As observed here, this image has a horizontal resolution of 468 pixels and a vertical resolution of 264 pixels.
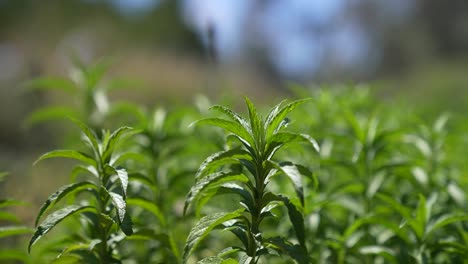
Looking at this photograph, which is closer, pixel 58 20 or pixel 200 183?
pixel 200 183

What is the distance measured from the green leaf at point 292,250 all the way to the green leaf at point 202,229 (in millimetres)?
101

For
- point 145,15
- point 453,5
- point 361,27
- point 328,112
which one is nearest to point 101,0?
point 145,15

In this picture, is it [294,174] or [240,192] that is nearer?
[294,174]

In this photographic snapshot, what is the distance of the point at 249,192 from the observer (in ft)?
4.84

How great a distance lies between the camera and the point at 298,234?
128cm

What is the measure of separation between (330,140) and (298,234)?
1.13 m

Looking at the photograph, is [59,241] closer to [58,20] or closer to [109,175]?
[109,175]

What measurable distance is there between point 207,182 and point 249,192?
0.80 ft

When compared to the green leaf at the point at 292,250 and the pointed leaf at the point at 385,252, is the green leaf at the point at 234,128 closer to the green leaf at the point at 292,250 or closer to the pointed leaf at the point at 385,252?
the green leaf at the point at 292,250

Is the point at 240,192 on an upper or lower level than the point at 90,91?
lower

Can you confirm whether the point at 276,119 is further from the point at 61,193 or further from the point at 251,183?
the point at 61,193

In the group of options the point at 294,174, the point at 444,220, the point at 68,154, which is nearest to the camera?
the point at 294,174

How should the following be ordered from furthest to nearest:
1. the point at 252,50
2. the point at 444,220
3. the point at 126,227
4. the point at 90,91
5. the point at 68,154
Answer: the point at 252,50
the point at 90,91
the point at 444,220
the point at 68,154
the point at 126,227

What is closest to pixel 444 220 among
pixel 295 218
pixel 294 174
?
pixel 295 218
